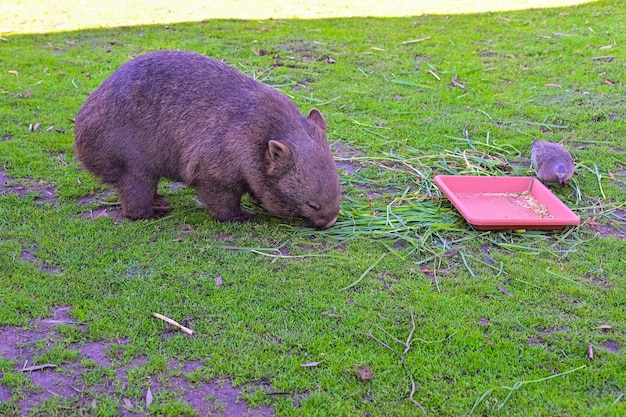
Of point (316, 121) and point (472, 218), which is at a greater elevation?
point (316, 121)

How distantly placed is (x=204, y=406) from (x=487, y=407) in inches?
54.1

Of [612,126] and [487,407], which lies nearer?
[487,407]

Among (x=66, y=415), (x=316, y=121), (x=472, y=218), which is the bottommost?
(x=66, y=415)

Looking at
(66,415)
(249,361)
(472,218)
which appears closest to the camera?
(66,415)

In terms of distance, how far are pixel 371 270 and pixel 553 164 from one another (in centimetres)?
206

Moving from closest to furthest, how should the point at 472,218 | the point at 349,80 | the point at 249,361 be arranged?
the point at 249,361 → the point at 472,218 → the point at 349,80

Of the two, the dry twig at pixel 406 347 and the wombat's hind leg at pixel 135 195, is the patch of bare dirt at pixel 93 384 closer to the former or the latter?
the dry twig at pixel 406 347

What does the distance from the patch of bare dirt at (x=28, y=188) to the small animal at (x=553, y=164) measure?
407 centimetres

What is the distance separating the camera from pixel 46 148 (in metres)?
6.38

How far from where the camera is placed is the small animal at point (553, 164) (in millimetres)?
5395

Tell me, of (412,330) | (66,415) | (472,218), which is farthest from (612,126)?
(66,415)

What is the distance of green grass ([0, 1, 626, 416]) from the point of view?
3.39 meters

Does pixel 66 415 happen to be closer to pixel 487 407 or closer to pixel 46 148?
pixel 487 407

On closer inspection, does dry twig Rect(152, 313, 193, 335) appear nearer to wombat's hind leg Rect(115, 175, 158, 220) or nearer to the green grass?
the green grass
